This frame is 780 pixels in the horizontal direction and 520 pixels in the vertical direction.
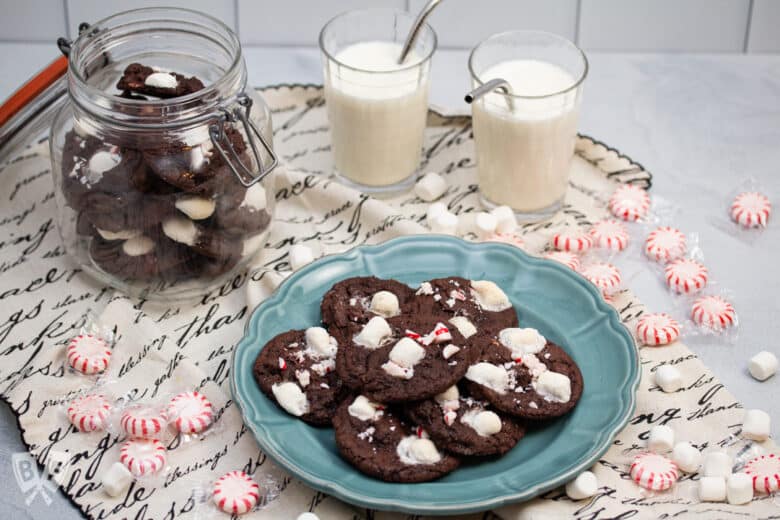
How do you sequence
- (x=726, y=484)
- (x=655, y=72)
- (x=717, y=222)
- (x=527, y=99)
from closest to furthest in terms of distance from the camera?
(x=726, y=484), (x=527, y=99), (x=717, y=222), (x=655, y=72)

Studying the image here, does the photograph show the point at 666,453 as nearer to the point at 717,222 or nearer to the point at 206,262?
the point at 717,222

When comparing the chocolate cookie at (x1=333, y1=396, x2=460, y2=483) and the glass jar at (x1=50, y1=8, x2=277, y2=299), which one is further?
the glass jar at (x1=50, y1=8, x2=277, y2=299)

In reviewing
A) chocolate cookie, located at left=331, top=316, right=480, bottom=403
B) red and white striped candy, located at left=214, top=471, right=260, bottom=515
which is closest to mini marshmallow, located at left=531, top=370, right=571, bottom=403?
chocolate cookie, located at left=331, top=316, right=480, bottom=403

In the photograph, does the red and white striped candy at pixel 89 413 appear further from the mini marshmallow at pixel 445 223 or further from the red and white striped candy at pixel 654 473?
the red and white striped candy at pixel 654 473

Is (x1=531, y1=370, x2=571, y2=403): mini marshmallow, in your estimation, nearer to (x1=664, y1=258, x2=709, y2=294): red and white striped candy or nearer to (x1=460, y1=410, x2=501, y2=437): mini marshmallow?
(x1=460, y1=410, x2=501, y2=437): mini marshmallow

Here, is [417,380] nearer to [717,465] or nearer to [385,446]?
[385,446]

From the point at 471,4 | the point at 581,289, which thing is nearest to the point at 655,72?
the point at 471,4

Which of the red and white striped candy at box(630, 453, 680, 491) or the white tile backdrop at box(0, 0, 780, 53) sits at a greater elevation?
the white tile backdrop at box(0, 0, 780, 53)
